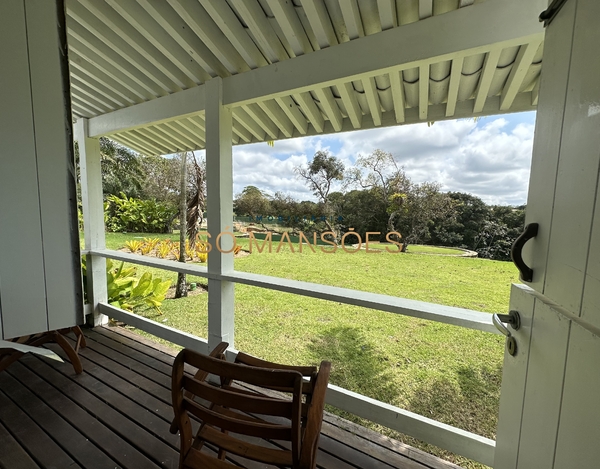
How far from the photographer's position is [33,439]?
1.62 meters

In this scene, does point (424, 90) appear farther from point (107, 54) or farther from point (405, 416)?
point (107, 54)

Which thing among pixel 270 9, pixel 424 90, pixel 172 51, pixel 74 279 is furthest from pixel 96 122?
pixel 424 90

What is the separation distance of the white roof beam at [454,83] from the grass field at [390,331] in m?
2.20

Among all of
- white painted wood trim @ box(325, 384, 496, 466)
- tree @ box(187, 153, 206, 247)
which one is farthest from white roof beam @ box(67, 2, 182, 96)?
tree @ box(187, 153, 206, 247)

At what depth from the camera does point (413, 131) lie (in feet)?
12.7

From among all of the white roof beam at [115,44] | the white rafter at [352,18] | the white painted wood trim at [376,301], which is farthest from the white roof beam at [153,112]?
the white painted wood trim at [376,301]

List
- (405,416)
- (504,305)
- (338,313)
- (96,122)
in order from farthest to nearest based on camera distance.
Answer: (338,313), (504,305), (96,122), (405,416)

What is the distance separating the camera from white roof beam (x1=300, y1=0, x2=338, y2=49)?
1396mm

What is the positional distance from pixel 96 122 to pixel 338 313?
13.8 feet

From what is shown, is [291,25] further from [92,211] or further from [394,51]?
[92,211]

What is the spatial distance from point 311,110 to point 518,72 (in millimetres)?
1433

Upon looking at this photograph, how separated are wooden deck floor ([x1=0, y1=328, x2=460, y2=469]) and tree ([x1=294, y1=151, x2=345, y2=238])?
10.3ft

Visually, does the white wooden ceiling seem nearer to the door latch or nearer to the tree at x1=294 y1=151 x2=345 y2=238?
the door latch

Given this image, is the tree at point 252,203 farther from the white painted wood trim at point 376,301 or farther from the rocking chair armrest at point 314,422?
the rocking chair armrest at point 314,422
